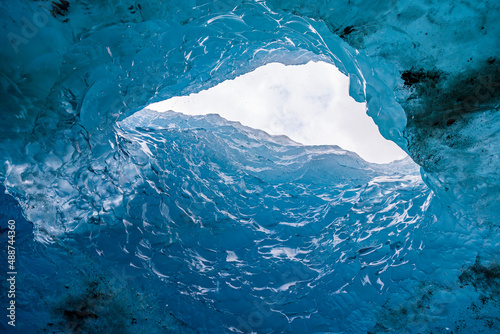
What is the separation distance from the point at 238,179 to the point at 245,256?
278 cm

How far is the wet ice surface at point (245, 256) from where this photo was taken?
6.70 meters

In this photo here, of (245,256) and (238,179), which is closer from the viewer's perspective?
(245,256)

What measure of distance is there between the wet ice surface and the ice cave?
5 cm

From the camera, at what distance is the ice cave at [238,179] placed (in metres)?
4.38

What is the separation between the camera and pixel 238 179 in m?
9.28

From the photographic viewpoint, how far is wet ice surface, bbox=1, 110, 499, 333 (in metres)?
6.70

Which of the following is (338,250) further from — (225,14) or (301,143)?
(225,14)

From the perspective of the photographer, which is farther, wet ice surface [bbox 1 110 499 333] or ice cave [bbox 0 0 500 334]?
wet ice surface [bbox 1 110 499 333]

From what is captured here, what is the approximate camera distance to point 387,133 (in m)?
5.38

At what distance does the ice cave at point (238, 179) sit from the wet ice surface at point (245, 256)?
53 millimetres

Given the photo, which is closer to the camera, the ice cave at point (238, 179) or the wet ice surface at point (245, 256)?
the ice cave at point (238, 179)

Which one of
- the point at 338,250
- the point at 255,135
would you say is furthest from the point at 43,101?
the point at 338,250

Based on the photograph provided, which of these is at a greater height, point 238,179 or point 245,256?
point 238,179

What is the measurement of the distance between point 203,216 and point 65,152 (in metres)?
4.37
